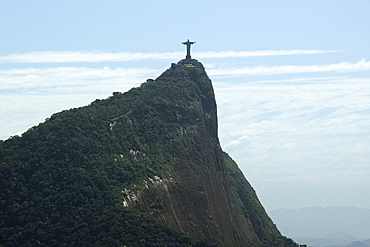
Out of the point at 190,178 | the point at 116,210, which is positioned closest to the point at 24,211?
the point at 116,210

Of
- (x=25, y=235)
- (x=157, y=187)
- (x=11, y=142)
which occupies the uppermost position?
(x=11, y=142)

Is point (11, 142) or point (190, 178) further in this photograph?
point (190, 178)

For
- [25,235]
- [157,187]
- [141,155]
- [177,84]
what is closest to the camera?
[25,235]

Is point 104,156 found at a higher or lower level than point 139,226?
higher

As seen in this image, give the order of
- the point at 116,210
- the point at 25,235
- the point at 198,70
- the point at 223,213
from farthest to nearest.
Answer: the point at 198,70 < the point at 223,213 < the point at 116,210 < the point at 25,235

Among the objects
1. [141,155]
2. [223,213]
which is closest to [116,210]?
[141,155]

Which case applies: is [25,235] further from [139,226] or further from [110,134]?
[110,134]

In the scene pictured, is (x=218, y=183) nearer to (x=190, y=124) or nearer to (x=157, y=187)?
(x=190, y=124)
